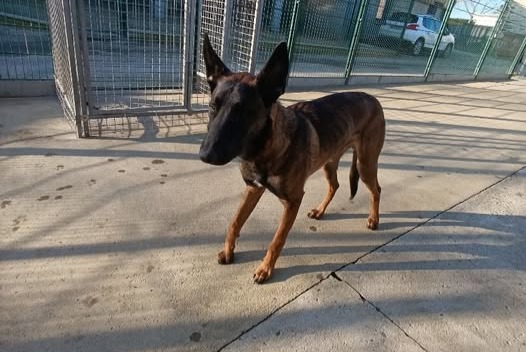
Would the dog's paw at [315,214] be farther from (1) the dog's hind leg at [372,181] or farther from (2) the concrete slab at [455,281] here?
(2) the concrete slab at [455,281]

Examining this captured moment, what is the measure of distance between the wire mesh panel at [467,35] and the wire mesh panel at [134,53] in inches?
382

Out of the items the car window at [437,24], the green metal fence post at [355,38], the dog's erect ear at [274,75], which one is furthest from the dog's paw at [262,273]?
the car window at [437,24]

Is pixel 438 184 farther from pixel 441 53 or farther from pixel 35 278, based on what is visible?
pixel 441 53

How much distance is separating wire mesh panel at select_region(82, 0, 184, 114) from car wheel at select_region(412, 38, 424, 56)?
8.34 m

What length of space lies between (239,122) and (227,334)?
47.6 inches

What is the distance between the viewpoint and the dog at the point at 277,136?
1.79 m

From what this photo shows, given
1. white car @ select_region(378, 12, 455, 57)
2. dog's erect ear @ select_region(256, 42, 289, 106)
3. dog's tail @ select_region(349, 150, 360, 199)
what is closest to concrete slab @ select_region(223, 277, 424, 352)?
dog's tail @ select_region(349, 150, 360, 199)

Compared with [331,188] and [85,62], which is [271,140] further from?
[85,62]

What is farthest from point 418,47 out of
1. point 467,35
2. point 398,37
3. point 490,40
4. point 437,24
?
point 490,40

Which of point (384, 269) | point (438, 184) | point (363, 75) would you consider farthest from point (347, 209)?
point (363, 75)

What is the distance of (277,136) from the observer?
81.3 inches

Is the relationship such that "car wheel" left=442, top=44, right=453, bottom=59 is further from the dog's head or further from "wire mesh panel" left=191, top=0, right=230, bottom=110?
the dog's head

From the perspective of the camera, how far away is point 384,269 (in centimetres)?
265

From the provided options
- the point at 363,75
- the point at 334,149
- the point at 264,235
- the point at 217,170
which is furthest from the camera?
the point at 363,75
